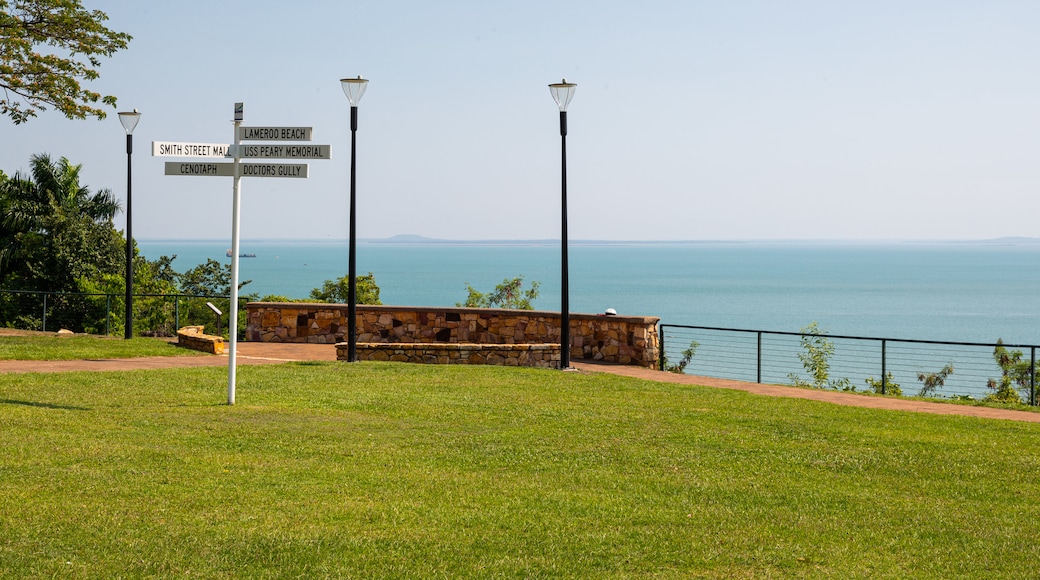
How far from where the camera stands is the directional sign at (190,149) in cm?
1191

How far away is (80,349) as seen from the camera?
18.2m

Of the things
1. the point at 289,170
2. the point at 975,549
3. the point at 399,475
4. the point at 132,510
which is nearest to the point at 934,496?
the point at 975,549

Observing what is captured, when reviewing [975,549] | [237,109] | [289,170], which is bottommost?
[975,549]

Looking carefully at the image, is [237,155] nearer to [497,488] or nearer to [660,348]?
[497,488]

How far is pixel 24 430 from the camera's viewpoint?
979 cm

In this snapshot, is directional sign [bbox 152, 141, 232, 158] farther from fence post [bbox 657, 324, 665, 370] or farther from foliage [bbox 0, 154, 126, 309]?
foliage [bbox 0, 154, 126, 309]

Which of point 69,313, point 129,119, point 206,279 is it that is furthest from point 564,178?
point 206,279

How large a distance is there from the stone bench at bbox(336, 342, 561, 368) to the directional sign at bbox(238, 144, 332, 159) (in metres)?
6.21

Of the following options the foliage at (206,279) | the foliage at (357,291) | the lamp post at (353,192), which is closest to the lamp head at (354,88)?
the lamp post at (353,192)

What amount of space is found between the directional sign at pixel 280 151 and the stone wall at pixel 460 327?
855cm

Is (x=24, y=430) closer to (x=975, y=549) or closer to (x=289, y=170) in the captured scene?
(x=289, y=170)

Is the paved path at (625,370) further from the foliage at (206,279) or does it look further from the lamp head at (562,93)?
the foliage at (206,279)

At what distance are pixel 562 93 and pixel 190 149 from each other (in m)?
7.14

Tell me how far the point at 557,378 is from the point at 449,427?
491 centimetres
